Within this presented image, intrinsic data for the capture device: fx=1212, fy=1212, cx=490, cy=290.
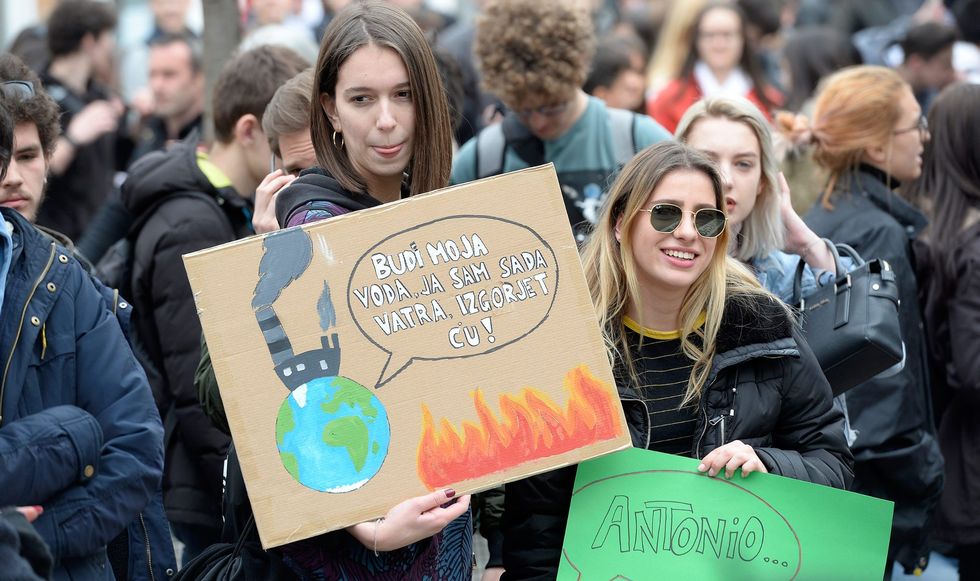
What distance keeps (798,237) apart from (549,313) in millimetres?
1580

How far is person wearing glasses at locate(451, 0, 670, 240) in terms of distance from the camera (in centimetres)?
482

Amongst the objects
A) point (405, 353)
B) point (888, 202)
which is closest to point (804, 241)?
point (888, 202)

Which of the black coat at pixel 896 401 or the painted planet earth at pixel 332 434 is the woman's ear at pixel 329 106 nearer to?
the painted planet earth at pixel 332 434

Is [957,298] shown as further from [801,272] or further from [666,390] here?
[666,390]

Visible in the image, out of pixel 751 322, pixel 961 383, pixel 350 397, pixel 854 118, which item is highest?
pixel 854 118

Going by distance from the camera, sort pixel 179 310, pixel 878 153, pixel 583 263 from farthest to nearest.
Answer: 1. pixel 878 153
2. pixel 179 310
3. pixel 583 263

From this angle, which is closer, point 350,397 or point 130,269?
point 350,397

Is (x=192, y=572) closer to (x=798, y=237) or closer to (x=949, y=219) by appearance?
(x=798, y=237)

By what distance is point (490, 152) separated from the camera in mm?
5039

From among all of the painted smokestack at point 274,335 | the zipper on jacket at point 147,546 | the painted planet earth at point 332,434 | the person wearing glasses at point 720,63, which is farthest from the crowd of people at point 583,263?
the person wearing glasses at point 720,63

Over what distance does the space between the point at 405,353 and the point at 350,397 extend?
0.16 metres

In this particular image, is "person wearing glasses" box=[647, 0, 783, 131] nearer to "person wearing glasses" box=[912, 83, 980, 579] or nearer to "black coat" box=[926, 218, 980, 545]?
"person wearing glasses" box=[912, 83, 980, 579]

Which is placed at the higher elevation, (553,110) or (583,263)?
(553,110)

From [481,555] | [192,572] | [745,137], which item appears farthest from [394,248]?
[481,555]
